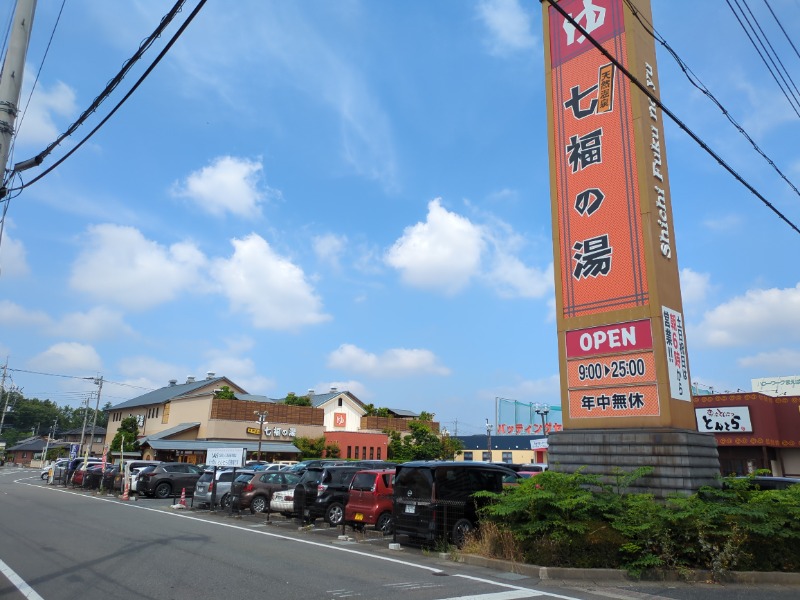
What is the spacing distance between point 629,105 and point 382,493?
11445mm

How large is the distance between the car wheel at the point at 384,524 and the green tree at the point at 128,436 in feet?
136

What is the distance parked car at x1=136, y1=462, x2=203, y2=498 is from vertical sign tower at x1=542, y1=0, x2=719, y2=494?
18945mm

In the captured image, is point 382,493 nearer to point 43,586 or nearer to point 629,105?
point 43,586

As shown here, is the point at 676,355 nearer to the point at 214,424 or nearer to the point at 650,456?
the point at 650,456

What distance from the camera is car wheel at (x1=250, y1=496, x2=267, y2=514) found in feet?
63.4

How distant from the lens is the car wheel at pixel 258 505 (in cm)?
1931

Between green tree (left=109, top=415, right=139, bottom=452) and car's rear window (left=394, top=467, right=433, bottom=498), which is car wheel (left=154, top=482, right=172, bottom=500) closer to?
car's rear window (left=394, top=467, right=433, bottom=498)

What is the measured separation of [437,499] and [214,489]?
11352 mm

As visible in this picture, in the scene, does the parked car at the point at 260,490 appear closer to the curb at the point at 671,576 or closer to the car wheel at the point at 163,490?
the car wheel at the point at 163,490

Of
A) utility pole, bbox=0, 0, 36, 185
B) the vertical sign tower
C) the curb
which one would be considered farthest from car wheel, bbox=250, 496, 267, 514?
utility pole, bbox=0, 0, 36, 185

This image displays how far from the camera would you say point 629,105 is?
A: 572 inches

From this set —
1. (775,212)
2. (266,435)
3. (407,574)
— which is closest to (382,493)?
(407,574)

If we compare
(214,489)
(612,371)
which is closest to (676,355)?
(612,371)

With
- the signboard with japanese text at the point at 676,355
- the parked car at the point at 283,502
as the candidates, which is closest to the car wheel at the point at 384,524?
the parked car at the point at 283,502
